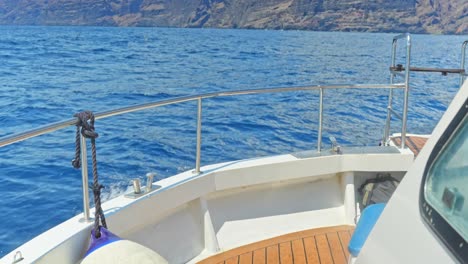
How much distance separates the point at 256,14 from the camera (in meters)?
119

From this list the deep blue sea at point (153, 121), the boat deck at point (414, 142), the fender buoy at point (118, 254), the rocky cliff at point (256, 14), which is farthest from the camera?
the rocky cliff at point (256, 14)

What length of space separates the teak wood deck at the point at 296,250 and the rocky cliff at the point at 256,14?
365ft

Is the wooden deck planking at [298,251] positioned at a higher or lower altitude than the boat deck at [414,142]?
lower

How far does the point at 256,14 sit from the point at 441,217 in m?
122

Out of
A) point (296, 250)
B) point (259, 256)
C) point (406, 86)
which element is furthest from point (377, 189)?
point (259, 256)

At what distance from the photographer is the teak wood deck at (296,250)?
2729mm

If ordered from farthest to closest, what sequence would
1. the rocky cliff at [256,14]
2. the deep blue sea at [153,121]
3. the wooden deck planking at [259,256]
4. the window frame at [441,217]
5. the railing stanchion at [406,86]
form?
1. the rocky cliff at [256,14]
2. the deep blue sea at [153,121]
3. the railing stanchion at [406,86]
4. the wooden deck planking at [259,256]
5. the window frame at [441,217]

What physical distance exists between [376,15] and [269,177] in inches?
4710

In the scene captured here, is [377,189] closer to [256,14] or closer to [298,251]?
[298,251]

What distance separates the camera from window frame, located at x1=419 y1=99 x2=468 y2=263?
0.83 metres

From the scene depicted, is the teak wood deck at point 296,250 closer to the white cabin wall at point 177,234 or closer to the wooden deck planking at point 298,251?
the wooden deck planking at point 298,251

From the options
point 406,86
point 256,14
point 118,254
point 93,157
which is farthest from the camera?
point 256,14

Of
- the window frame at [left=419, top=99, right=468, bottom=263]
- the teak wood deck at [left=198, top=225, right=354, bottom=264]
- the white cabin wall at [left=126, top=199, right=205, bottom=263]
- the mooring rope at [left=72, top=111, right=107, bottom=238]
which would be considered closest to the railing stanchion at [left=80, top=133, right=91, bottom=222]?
the mooring rope at [left=72, top=111, right=107, bottom=238]

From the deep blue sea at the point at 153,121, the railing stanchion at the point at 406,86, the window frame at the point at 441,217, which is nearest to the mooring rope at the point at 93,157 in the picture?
the window frame at the point at 441,217
